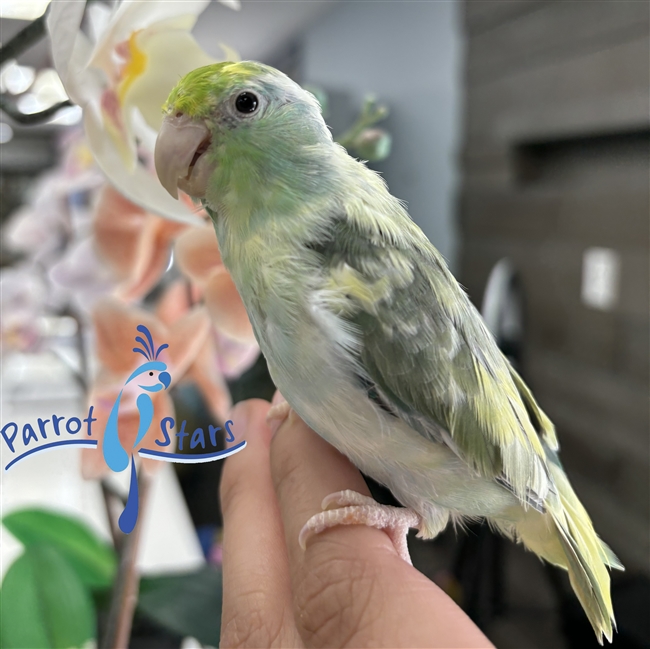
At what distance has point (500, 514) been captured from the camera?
330 mm

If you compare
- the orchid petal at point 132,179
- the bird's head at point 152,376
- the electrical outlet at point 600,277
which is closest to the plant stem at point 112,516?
the bird's head at point 152,376

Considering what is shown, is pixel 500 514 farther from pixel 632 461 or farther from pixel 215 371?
pixel 632 461

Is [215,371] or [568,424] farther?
[568,424]

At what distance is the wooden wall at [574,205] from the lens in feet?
2.15

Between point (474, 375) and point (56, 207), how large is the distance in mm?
431

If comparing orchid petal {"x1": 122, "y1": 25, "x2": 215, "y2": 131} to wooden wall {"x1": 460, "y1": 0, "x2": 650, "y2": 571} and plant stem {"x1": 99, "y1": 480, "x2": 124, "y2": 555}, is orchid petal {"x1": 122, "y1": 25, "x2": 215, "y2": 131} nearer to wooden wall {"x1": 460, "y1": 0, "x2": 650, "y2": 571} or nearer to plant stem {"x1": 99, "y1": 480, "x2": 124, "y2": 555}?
plant stem {"x1": 99, "y1": 480, "x2": 124, "y2": 555}

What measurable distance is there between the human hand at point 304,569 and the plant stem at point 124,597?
0.12m

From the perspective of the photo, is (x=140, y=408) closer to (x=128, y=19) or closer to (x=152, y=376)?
(x=152, y=376)

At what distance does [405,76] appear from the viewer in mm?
509

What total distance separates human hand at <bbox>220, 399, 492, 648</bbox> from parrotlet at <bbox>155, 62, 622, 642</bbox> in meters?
0.05

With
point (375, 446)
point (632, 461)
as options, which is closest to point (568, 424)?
point (632, 461)

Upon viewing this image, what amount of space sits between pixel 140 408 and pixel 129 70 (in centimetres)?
22

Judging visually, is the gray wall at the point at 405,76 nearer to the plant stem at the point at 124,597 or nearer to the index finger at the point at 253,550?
the index finger at the point at 253,550

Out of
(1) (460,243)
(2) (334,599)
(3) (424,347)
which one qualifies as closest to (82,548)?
(2) (334,599)
